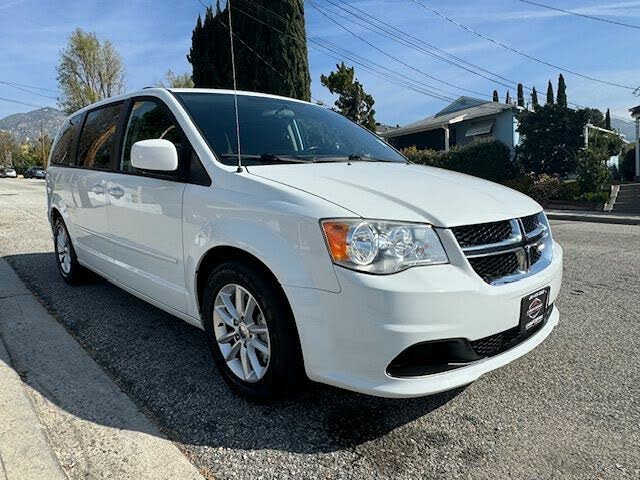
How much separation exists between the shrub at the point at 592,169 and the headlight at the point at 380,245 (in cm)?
1538

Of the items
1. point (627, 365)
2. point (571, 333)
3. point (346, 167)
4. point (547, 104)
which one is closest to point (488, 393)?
point (627, 365)

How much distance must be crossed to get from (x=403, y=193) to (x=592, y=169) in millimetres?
15165

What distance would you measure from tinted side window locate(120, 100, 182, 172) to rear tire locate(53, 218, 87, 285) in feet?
5.46

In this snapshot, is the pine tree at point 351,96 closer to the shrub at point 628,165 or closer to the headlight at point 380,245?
the shrub at point 628,165

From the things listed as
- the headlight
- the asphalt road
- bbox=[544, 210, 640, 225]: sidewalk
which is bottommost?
bbox=[544, 210, 640, 225]: sidewalk

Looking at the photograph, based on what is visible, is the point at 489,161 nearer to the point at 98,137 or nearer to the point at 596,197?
the point at 596,197

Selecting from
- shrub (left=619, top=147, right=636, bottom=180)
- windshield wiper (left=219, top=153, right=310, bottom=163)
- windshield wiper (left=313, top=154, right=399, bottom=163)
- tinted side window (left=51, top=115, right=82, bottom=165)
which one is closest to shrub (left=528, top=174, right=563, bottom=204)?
shrub (left=619, top=147, right=636, bottom=180)

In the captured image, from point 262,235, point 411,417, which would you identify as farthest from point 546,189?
point 262,235

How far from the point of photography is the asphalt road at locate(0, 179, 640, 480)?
207 centimetres

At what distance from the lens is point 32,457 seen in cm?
212

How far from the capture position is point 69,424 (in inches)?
94.8

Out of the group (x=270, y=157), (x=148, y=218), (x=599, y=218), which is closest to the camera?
(x=270, y=157)

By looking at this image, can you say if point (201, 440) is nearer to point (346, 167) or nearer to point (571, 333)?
point (346, 167)

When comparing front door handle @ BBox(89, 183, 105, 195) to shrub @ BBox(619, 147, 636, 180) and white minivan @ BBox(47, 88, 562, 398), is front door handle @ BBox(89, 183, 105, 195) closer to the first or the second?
white minivan @ BBox(47, 88, 562, 398)
